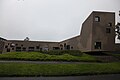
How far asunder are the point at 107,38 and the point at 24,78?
34358 mm

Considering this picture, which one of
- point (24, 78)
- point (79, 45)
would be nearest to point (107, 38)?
point (79, 45)

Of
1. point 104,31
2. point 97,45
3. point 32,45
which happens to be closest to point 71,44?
point 32,45

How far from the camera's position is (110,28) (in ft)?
149

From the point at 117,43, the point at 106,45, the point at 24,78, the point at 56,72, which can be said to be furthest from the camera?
the point at 117,43

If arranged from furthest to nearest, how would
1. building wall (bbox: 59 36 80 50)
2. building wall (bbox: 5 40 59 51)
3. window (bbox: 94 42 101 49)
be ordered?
building wall (bbox: 5 40 59 51), building wall (bbox: 59 36 80 50), window (bbox: 94 42 101 49)

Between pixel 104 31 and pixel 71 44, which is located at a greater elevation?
pixel 104 31

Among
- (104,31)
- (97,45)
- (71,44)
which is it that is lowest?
(97,45)

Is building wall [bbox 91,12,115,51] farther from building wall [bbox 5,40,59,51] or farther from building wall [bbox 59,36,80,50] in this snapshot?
building wall [bbox 5,40,59,51]

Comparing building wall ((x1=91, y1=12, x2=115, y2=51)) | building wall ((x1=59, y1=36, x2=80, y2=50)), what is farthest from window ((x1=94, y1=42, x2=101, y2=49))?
building wall ((x1=59, y1=36, x2=80, y2=50))

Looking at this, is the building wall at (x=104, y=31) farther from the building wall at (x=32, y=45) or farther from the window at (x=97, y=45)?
the building wall at (x=32, y=45)

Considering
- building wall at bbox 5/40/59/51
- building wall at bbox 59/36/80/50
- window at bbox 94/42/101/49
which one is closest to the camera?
window at bbox 94/42/101/49

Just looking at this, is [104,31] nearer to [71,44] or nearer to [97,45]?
[97,45]

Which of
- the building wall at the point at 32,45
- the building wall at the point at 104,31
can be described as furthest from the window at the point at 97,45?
the building wall at the point at 32,45

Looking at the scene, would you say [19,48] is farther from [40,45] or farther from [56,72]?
[56,72]
